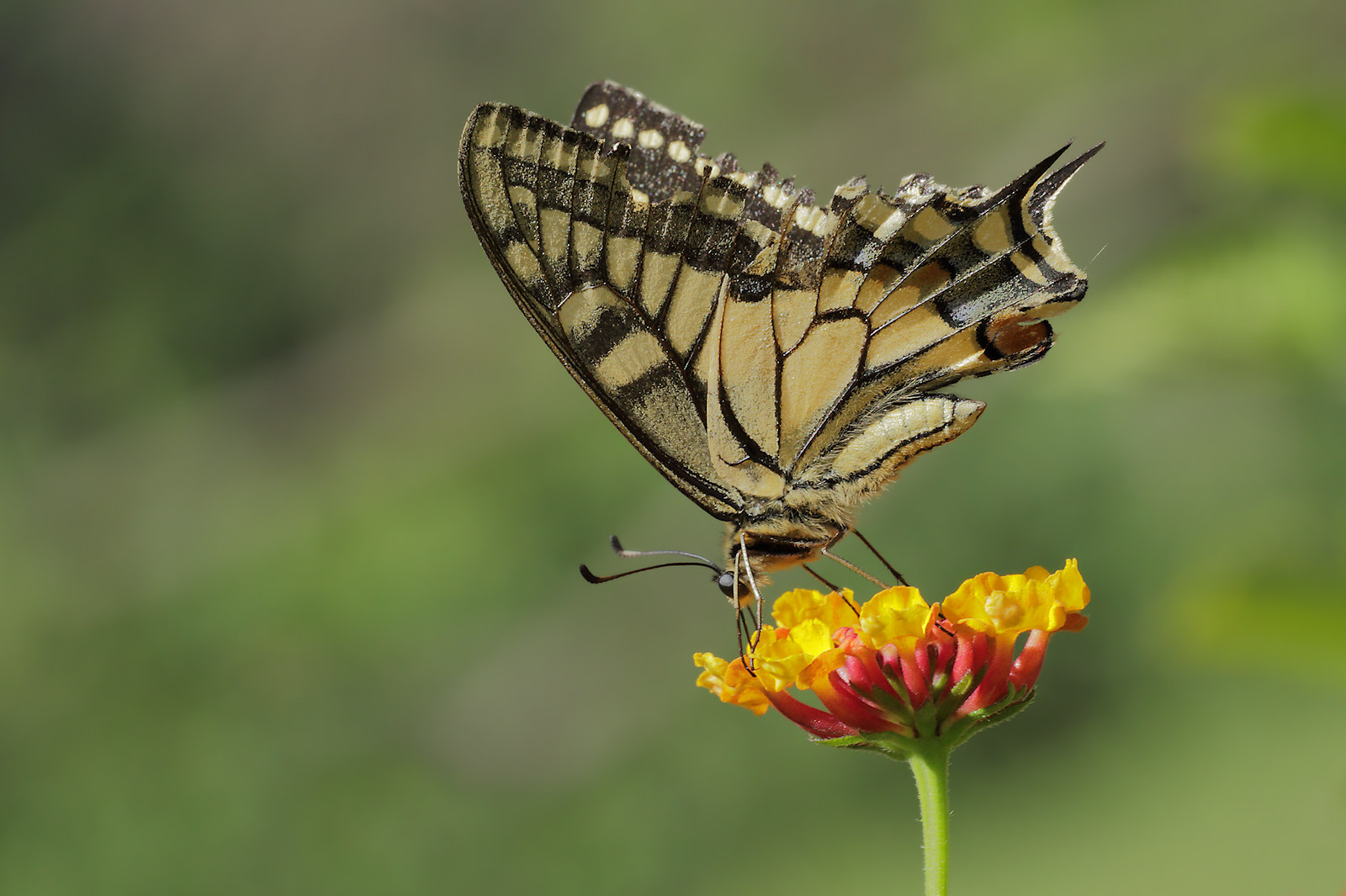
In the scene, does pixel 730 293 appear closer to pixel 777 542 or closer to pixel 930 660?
pixel 777 542

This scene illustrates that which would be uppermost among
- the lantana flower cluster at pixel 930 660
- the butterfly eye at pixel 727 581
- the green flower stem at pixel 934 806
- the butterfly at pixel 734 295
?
the butterfly at pixel 734 295

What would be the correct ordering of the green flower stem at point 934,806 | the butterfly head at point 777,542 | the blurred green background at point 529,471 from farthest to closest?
the blurred green background at point 529,471, the butterfly head at point 777,542, the green flower stem at point 934,806

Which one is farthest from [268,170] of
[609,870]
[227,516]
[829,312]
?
[829,312]

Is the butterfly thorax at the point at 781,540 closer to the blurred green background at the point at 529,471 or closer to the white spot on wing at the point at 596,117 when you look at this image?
the blurred green background at the point at 529,471

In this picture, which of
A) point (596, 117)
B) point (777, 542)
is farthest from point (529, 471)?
point (777, 542)

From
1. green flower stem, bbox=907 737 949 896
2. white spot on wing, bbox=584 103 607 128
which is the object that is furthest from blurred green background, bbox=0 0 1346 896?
white spot on wing, bbox=584 103 607 128

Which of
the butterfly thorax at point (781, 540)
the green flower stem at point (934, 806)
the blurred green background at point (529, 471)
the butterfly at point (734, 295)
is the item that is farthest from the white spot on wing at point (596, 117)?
the green flower stem at point (934, 806)
